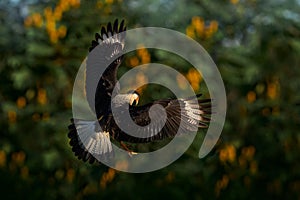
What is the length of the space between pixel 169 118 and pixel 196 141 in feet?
11.0

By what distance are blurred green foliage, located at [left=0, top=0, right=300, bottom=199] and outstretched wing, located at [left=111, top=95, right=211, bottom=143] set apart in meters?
3.34

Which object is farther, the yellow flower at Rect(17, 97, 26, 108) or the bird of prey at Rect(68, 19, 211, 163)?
the yellow flower at Rect(17, 97, 26, 108)

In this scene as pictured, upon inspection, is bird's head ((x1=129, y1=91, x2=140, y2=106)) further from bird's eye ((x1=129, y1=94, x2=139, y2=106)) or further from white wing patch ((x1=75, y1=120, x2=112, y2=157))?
white wing patch ((x1=75, y1=120, x2=112, y2=157))

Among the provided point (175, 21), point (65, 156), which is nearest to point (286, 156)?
point (175, 21)

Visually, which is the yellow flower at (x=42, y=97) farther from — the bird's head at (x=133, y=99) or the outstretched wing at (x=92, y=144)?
the bird's head at (x=133, y=99)

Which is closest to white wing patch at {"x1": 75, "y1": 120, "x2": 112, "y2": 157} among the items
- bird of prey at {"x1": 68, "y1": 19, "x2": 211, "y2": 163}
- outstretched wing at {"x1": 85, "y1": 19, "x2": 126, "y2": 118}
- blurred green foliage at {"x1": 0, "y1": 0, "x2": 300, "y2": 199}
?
bird of prey at {"x1": 68, "y1": 19, "x2": 211, "y2": 163}

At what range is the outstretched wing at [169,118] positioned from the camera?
249cm

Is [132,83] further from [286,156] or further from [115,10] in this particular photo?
[286,156]

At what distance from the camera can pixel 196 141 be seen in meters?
5.93

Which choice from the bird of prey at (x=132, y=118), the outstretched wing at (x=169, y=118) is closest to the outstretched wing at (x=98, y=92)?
the bird of prey at (x=132, y=118)

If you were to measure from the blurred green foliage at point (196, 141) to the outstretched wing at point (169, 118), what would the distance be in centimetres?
334

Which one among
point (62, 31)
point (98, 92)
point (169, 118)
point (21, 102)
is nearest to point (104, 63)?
point (98, 92)

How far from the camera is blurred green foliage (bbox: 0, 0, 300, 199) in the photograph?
20.0ft

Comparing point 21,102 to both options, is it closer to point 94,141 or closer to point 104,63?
point 104,63
